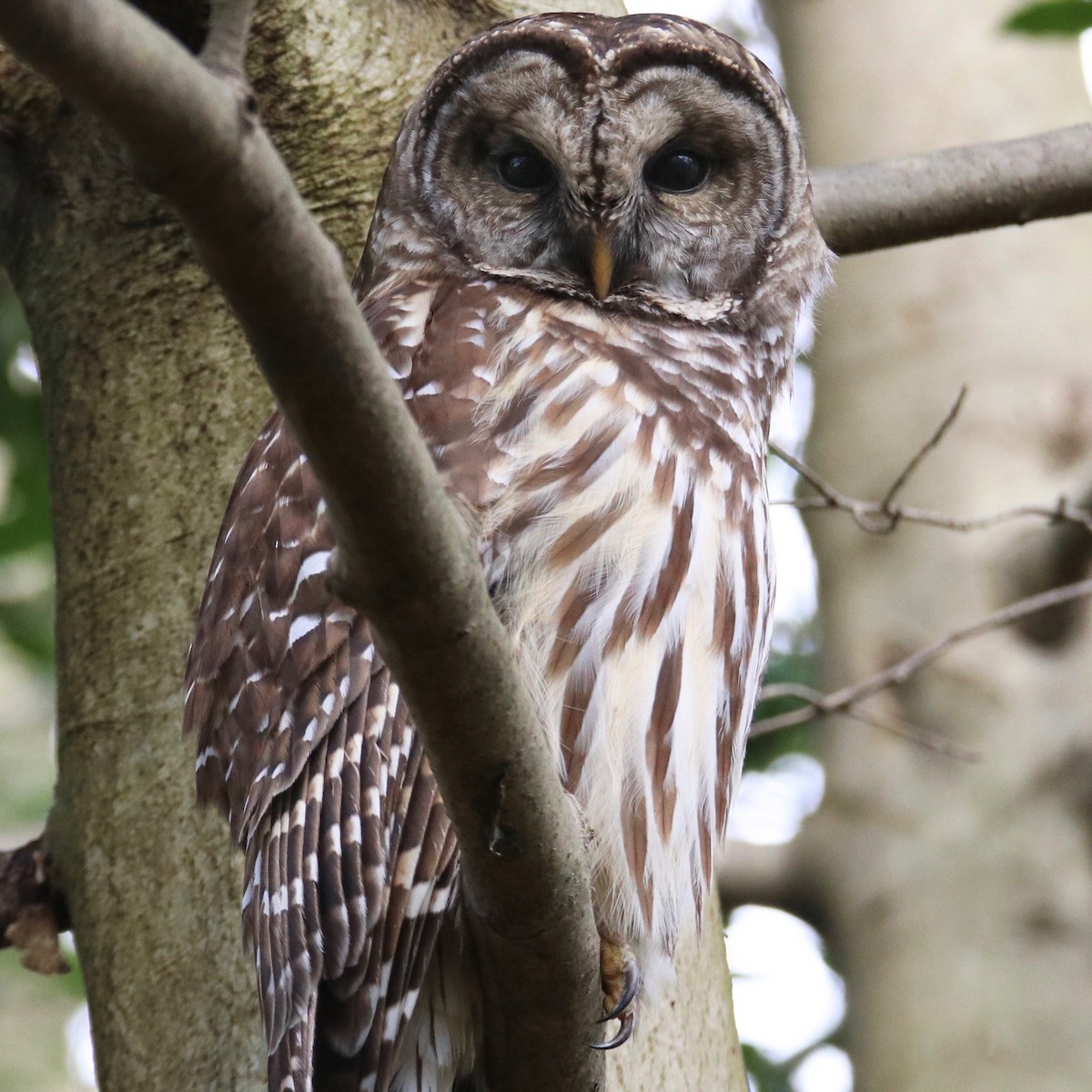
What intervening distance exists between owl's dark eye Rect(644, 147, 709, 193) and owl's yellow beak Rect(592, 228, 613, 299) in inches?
8.8

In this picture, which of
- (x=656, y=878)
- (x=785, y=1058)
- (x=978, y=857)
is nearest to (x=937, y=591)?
(x=978, y=857)

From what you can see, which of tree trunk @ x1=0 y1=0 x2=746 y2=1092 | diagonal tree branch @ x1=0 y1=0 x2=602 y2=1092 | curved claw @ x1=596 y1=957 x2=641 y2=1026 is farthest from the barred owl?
diagonal tree branch @ x1=0 y1=0 x2=602 y2=1092

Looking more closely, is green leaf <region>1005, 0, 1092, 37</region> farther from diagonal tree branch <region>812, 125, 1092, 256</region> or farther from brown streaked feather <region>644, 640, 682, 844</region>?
brown streaked feather <region>644, 640, 682, 844</region>

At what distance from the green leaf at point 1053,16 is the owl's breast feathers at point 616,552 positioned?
752mm

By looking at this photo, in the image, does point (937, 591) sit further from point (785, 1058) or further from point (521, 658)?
point (521, 658)

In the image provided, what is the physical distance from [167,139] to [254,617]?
1.37 m

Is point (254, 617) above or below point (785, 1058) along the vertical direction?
above

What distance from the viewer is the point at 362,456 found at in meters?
1.29

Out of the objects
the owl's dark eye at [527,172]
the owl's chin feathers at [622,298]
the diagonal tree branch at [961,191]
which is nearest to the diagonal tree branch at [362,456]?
the owl's chin feathers at [622,298]

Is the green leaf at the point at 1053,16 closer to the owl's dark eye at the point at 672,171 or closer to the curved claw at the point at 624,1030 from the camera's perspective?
the owl's dark eye at the point at 672,171

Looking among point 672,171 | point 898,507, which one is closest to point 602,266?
point 672,171

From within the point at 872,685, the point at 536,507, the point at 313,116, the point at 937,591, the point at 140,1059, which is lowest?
the point at 937,591

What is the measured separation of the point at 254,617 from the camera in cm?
A: 240

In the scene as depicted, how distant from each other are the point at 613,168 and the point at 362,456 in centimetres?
167
